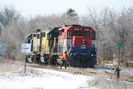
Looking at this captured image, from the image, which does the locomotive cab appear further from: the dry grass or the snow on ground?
the dry grass

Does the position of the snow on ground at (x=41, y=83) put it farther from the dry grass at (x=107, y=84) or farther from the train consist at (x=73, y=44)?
the train consist at (x=73, y=44)

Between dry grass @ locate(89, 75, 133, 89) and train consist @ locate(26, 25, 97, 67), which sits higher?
train consist @ locate(26, 25, 97, 67)

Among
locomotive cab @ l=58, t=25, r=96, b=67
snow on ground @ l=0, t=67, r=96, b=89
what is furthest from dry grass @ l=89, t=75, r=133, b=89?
locomotive cab @ l=58, t=25, r=96, b=67

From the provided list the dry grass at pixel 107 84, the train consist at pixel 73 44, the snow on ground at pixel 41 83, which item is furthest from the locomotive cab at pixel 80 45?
the dry grass at pixel 107 84

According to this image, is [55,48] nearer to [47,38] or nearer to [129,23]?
[47,38]

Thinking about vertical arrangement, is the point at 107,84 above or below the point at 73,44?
below

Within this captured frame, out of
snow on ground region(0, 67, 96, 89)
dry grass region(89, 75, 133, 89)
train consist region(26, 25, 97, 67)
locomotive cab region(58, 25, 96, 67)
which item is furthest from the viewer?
train consist region(26, 25, 97, 67)

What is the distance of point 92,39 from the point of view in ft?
67.3

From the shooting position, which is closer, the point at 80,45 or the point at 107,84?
the point at 107,84

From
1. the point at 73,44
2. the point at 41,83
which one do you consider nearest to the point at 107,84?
the point at 41,83

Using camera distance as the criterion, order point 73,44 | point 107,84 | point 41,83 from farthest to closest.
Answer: point 73,44 → point 41,83 → point 107,84

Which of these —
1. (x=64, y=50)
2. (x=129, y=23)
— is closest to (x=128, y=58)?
(x=129, y=23)

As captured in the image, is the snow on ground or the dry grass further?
the snow on ground

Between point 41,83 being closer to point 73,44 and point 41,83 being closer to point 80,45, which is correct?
point 73,44
